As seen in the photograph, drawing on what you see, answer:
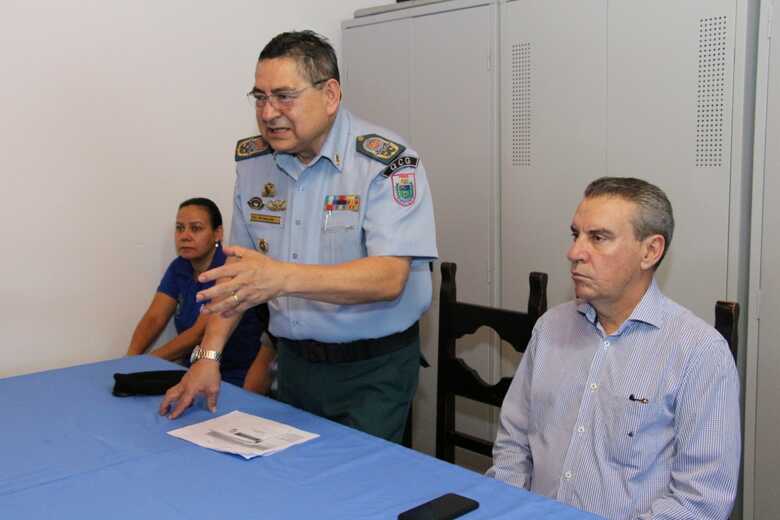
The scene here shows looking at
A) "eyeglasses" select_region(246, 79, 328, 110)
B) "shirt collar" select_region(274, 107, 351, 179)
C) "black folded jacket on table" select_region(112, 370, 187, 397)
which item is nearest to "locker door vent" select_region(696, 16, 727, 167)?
"shirt collar" select_region(274, 107, 351, 179)

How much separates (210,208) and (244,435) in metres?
1.65

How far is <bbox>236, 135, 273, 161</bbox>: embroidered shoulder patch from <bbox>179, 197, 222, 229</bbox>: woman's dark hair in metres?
0.90

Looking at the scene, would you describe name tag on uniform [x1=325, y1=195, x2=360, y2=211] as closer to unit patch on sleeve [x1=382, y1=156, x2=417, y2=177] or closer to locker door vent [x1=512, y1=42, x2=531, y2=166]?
unit patch on sleeve [x1=382, y1=156, x2=417, y2=177]

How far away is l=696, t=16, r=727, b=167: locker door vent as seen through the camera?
2570mm

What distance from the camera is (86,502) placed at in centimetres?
146

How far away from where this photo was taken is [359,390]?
2102 millimetres

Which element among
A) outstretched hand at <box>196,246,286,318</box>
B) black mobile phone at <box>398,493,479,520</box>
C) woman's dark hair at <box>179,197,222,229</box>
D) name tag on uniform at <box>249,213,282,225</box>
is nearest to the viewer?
black mobile phone at <box>398,493,479,520</box>

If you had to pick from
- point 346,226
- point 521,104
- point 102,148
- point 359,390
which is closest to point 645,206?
point 346,226

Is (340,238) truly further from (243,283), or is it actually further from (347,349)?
(243,283)

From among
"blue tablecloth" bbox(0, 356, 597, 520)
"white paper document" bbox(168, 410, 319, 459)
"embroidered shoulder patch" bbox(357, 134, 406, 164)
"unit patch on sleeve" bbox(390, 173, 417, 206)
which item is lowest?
"blue tablecloth" bbox(0, 356, 597, 520)

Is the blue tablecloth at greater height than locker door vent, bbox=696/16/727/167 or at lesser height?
lesser

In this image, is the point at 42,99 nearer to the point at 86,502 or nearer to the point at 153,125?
the point at 153,125

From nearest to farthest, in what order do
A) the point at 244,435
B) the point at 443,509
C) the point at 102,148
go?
Answer: 1. the point at 443,509
2. the point at 244,435
3. the point at 102,148

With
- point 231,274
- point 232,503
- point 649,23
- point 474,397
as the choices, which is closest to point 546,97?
point 649,23
